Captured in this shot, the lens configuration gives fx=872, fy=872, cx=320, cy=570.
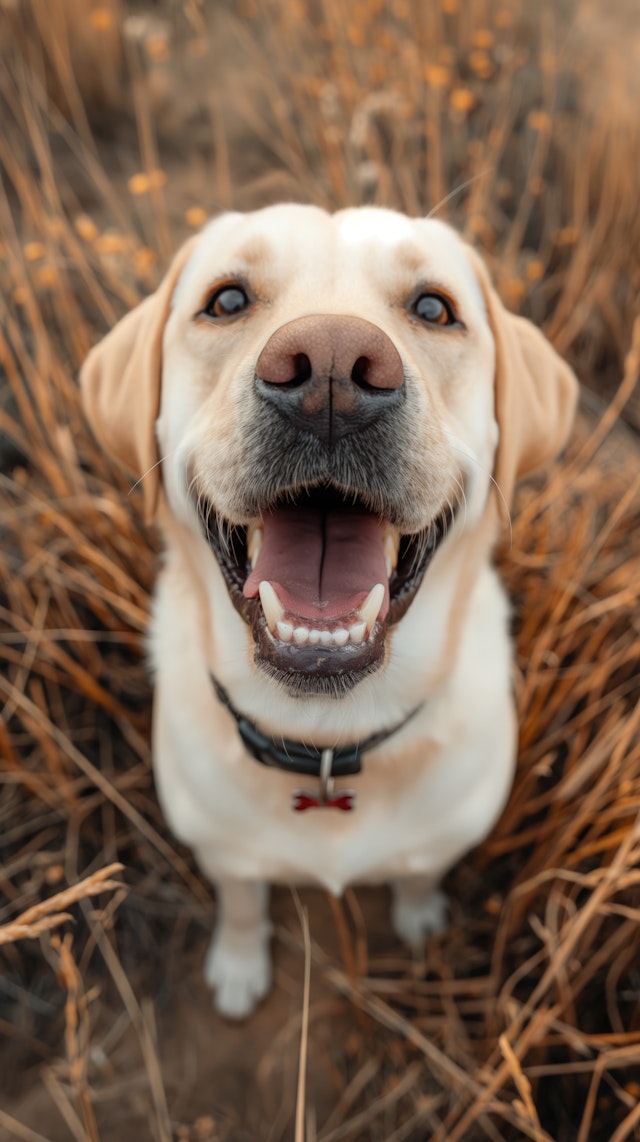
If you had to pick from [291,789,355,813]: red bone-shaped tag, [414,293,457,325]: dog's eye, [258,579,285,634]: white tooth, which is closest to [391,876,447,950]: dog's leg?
[291,789,355,813]: red bone-shaped tag

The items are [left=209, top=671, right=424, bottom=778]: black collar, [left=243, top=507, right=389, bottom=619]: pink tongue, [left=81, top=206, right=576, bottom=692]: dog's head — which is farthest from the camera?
[left=209, top=671, right=424, bottom=778]: black collar

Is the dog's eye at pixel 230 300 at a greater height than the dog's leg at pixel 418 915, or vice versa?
the dog's eye at pixel 230 300

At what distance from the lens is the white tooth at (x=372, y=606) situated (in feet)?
3.97

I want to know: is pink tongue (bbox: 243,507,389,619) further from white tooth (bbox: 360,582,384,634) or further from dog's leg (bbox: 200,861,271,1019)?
dog's leg (bbox: 200,861,271,1019)

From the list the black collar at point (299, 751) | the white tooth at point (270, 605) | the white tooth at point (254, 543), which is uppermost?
the white tooth at point (270, 605)

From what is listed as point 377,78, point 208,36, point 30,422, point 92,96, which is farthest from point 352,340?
point 208,36

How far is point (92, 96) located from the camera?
137 inches

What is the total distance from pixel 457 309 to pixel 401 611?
0.50 meters

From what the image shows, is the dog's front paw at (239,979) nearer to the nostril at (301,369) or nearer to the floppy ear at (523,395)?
the floppy ear at (523,395)

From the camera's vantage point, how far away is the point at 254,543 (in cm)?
138

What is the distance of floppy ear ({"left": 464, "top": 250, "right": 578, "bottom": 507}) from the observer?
1.49 metres

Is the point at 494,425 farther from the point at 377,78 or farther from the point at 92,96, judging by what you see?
the point at 92,96

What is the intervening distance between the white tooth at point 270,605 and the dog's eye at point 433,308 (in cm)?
54

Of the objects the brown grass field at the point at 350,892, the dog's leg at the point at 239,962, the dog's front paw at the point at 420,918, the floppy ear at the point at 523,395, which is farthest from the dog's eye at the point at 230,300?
the dog's front paw at the point at 420,918
